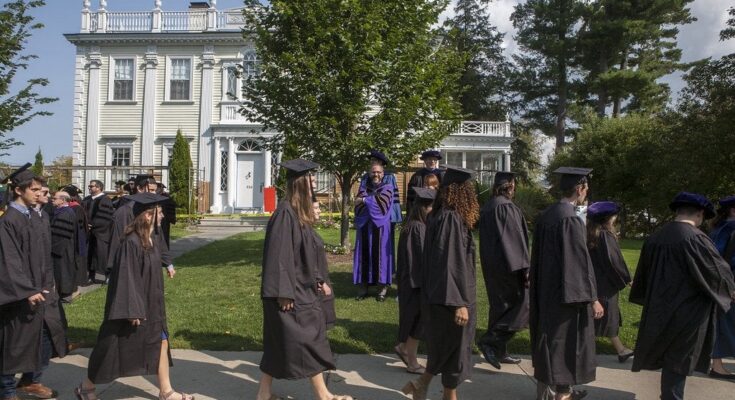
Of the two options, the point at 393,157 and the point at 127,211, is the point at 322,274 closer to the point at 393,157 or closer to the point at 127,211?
the point at 127,211

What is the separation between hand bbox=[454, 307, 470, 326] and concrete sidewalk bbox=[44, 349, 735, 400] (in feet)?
3.30

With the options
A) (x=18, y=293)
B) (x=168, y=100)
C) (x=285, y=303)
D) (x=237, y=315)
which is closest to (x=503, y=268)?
(x=285, y=303)

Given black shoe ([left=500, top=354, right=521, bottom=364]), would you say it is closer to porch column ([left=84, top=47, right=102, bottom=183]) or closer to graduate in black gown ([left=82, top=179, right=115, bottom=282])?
graduate in black gown ([left=82, top=179, right=115, bottom=282])

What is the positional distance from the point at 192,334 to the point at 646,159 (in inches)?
803

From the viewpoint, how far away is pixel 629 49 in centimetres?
3447

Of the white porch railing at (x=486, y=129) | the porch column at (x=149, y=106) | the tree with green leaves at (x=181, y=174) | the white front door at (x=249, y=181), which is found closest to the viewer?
the tree with green leaves at (x=181, y=174)

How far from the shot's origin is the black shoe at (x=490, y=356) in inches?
233

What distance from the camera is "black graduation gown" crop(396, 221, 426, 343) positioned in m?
5.90

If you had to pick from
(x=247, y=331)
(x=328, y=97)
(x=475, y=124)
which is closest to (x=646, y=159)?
(x=475, y=124)

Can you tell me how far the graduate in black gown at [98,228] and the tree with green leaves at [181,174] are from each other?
13480mm

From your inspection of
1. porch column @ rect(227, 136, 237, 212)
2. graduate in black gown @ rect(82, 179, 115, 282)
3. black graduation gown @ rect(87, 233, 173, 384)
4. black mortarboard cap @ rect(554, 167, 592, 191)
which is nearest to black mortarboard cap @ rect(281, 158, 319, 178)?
black graduation gown @ rect(87, 233, 173, 384)

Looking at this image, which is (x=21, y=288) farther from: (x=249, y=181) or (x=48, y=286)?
(x=249, y=181)

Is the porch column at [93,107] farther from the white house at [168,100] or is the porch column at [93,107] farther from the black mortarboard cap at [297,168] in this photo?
the black mortarboard cap at [297,168]

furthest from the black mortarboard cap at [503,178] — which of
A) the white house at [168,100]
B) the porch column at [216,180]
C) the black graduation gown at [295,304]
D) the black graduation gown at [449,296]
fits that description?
the porch column at [216,180]
